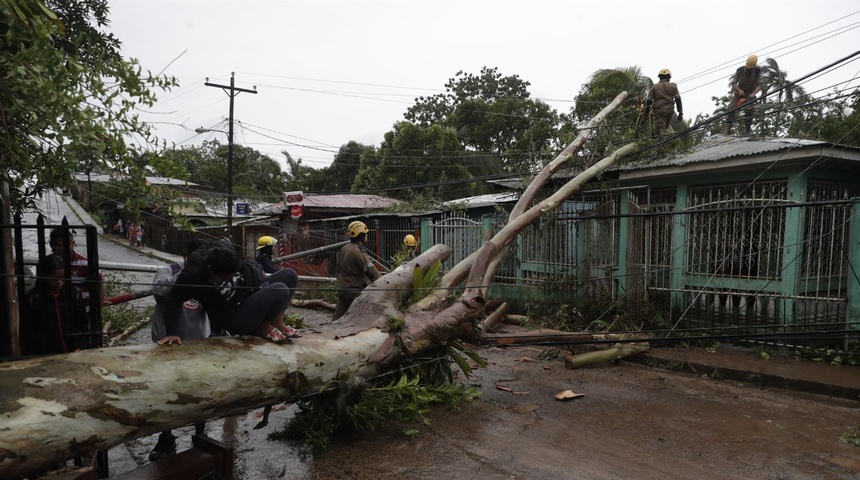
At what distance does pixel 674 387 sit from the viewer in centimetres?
601

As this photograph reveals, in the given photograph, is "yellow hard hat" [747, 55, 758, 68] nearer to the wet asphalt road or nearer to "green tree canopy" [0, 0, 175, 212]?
the wet asphalt road

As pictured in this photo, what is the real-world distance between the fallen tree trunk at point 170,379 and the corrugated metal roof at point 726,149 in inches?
206

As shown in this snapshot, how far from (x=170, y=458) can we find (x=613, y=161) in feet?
24.1

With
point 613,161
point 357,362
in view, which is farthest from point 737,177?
point 357,362

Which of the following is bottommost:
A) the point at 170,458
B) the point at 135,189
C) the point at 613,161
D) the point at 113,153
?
the point at 170,458

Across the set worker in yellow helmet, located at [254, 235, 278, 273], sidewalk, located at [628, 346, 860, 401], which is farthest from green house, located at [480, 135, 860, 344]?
worker in yellow helmet, located at [254, 235, 278, 273]

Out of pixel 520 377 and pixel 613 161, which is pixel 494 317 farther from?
pixel 613 161

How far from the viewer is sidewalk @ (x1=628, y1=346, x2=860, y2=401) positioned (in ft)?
18.3

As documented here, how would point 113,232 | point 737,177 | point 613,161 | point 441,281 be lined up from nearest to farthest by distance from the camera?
point 441,281, point 737,177, point 613,161, point 113,232

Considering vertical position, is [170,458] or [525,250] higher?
[525,250]

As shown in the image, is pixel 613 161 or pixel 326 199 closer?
pixel 613 161

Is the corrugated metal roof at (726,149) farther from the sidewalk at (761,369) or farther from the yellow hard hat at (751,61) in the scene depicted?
the sidewalk at (761,369)

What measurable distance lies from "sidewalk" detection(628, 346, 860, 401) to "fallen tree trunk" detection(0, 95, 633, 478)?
369 cm

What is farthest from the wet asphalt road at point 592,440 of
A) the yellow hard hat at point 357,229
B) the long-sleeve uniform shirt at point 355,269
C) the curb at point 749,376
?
the yellow hard hat at point 357,229
